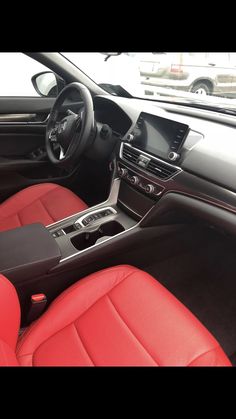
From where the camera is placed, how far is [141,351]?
3.30 ft

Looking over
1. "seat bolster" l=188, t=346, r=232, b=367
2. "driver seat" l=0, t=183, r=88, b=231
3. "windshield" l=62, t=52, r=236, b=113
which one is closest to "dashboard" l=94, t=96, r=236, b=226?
"windshield" l=62, t=52, r=236, b=113

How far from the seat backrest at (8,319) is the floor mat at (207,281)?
77 centimetres

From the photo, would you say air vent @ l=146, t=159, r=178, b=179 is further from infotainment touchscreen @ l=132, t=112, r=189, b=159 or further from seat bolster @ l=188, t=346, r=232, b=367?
seat bolster @ l=188, t=346, r=232, b=367

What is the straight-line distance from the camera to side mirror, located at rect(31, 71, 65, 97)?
231cm

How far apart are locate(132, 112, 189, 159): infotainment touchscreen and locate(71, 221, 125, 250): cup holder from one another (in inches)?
15.0

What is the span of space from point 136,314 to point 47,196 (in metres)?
0.96

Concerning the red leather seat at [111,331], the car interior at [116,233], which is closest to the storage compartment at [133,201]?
the car interior at [116,233]

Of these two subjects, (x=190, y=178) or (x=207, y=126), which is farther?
(x=207, y=126)

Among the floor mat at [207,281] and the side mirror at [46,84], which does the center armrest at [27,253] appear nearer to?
the floor mat at [207,281]

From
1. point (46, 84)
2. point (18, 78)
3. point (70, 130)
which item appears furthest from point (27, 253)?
point (18, 78)

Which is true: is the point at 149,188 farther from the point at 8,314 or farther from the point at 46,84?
the point at 46,84
